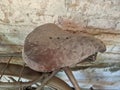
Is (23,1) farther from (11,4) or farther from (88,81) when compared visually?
(88,81)

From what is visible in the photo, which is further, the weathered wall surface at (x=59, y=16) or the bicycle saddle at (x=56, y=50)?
the weathered wall surface at (x=59, y=16)

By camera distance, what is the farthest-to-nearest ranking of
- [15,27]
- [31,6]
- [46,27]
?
[15,27]
[31,6]
[46,27]

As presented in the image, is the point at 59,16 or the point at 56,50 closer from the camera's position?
the point at 56,50

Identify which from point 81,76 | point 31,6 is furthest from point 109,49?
point 31,6

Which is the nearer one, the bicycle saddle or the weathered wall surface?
the bicycle saddle
